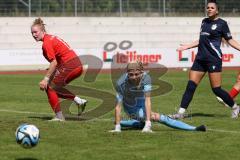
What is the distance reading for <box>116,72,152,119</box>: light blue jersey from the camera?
1057 centimetres

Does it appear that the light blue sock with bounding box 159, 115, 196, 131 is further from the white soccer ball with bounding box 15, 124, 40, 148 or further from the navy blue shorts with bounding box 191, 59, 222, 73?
the white soccer ball with bounding box 15, 124, 40, 148

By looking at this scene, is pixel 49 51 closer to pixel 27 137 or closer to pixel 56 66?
pixel 56 66

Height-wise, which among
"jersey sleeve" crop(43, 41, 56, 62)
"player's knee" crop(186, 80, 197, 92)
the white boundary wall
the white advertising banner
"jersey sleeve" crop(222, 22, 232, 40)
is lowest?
the white advertising banner

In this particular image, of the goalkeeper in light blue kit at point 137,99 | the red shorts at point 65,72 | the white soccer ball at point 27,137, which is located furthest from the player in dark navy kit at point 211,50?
the white soccer ball at point 27,137

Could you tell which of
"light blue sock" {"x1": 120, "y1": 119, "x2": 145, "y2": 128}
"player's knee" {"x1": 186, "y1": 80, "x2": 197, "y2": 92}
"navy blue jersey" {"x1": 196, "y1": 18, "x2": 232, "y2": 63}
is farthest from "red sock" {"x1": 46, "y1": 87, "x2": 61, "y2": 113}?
"navy blue jersey" {"x1": 196, "y1": 18, "x2": 232, "y2": 63}

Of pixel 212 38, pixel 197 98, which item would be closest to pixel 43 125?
pixel 212 38

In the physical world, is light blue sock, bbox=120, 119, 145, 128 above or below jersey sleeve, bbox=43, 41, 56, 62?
below

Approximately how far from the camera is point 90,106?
53.4ft

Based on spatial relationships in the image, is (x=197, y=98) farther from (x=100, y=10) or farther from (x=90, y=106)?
(x=100, y=10)

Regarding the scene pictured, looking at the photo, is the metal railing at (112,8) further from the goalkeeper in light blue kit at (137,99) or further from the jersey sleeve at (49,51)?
the goalkeeper in light blue kit at (137,99)

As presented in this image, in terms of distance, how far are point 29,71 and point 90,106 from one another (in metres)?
18.0

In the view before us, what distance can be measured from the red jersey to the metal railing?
29413 mm

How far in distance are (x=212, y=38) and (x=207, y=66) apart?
0.57 meters

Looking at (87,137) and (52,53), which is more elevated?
(52,53)
